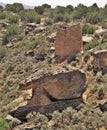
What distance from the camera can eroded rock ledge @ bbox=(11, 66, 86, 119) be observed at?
3142cm

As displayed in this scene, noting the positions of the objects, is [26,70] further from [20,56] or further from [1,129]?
[1,129]

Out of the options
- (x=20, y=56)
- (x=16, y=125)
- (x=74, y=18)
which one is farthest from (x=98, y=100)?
(x=74, y=18)

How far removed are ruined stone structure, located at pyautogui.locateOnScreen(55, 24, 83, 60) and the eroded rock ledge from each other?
9.59m

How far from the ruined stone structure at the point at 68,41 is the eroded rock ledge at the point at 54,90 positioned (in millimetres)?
9587

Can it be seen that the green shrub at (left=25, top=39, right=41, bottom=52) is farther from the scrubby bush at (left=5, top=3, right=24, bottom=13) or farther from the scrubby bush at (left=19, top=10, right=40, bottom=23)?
the scrubby bush at (left=5, top=3, right=24, bottom=13)

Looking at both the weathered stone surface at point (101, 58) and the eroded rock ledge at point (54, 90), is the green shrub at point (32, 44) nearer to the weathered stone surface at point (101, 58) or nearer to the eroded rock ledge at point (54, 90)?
the weathered stone surface at point (101, 58)

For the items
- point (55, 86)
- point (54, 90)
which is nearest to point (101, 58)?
point (55, 86)

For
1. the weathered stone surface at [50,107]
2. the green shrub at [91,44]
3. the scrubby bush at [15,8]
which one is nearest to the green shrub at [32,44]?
the green shrub at [91,44]

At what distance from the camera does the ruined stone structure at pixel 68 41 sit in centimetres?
4128

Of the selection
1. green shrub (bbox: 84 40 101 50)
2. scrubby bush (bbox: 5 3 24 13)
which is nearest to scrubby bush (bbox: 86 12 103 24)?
green shrub (bbox: 84 40 101 50)

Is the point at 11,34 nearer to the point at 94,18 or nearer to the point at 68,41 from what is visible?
the point at 94,18

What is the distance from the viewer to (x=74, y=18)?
7619cm

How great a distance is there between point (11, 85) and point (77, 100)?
13.4 meters

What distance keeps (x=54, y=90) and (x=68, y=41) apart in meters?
10.5
